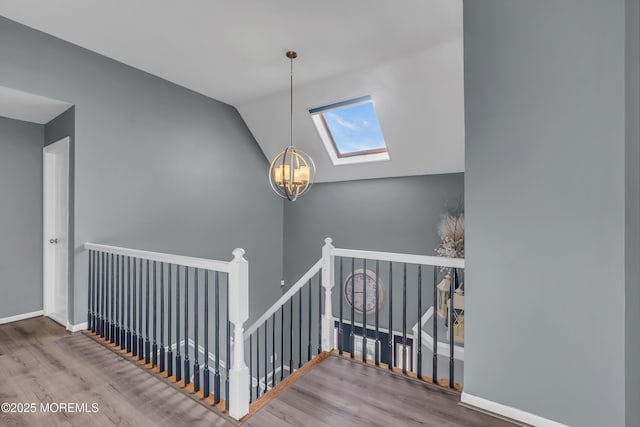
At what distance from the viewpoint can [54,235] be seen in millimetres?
3566

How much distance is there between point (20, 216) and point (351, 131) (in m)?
4.01

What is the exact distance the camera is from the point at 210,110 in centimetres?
439

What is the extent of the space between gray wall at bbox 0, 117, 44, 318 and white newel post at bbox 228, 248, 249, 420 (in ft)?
10.3

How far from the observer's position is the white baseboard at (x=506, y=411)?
1.65 metres

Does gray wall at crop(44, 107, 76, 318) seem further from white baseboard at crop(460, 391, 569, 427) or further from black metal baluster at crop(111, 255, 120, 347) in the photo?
white baseboard at crop(460, 391, 569, 427)

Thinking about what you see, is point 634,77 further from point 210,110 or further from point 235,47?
point 210,110

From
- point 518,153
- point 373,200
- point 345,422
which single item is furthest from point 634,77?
point 373,200

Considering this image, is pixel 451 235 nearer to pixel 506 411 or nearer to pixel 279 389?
pixel 506 411

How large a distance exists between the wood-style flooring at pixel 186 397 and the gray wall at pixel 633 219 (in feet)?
2.05

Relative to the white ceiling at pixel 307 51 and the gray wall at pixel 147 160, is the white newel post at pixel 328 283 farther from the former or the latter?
the gray wall at pixel 147 160

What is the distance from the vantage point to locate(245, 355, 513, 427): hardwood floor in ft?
5.70

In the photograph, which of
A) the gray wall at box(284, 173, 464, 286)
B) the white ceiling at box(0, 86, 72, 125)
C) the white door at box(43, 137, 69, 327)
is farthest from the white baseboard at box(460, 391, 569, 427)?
the white ceiling at box(0, 86, 72, 125)

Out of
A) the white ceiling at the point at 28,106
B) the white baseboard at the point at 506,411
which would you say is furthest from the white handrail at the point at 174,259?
the white baseboard at the point at 506,411

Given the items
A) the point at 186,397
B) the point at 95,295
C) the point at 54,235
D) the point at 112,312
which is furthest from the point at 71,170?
the point at 186,397
